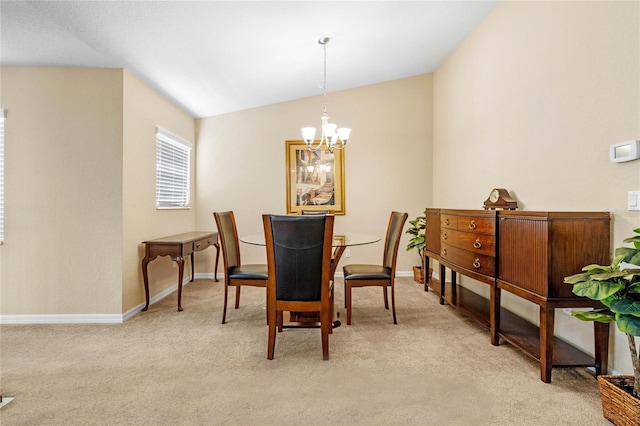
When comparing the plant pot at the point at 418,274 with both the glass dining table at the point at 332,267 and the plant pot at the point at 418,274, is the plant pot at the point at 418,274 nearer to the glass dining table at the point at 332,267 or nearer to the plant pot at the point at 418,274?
the plant pot at the point at 418,274

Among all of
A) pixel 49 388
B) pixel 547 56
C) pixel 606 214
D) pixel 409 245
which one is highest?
pixel 547 56

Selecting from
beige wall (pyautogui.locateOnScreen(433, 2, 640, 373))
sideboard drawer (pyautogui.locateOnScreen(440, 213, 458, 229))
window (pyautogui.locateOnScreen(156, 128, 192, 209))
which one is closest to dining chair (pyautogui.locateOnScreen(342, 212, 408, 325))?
sideboard drawer (pyautogui.locateOnScreen(440, 213, 458, 229))

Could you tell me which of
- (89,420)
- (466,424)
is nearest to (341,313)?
(466,424)

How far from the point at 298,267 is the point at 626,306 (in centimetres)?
168

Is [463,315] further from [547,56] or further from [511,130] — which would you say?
[547,56]

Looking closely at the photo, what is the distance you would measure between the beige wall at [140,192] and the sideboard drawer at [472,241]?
3106 mm

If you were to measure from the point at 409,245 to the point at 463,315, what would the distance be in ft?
4.60

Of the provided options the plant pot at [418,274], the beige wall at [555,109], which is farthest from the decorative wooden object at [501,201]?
the plant pot at [418,274]

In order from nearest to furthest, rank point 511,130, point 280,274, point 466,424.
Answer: point 466,424
point 280,274
point 511,130

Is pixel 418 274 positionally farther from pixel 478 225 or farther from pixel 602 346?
pixel 602 346

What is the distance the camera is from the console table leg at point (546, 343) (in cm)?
Answer: 182

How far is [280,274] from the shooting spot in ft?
7.05

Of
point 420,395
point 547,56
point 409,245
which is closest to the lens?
point 420,395

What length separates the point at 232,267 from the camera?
2920 mm
